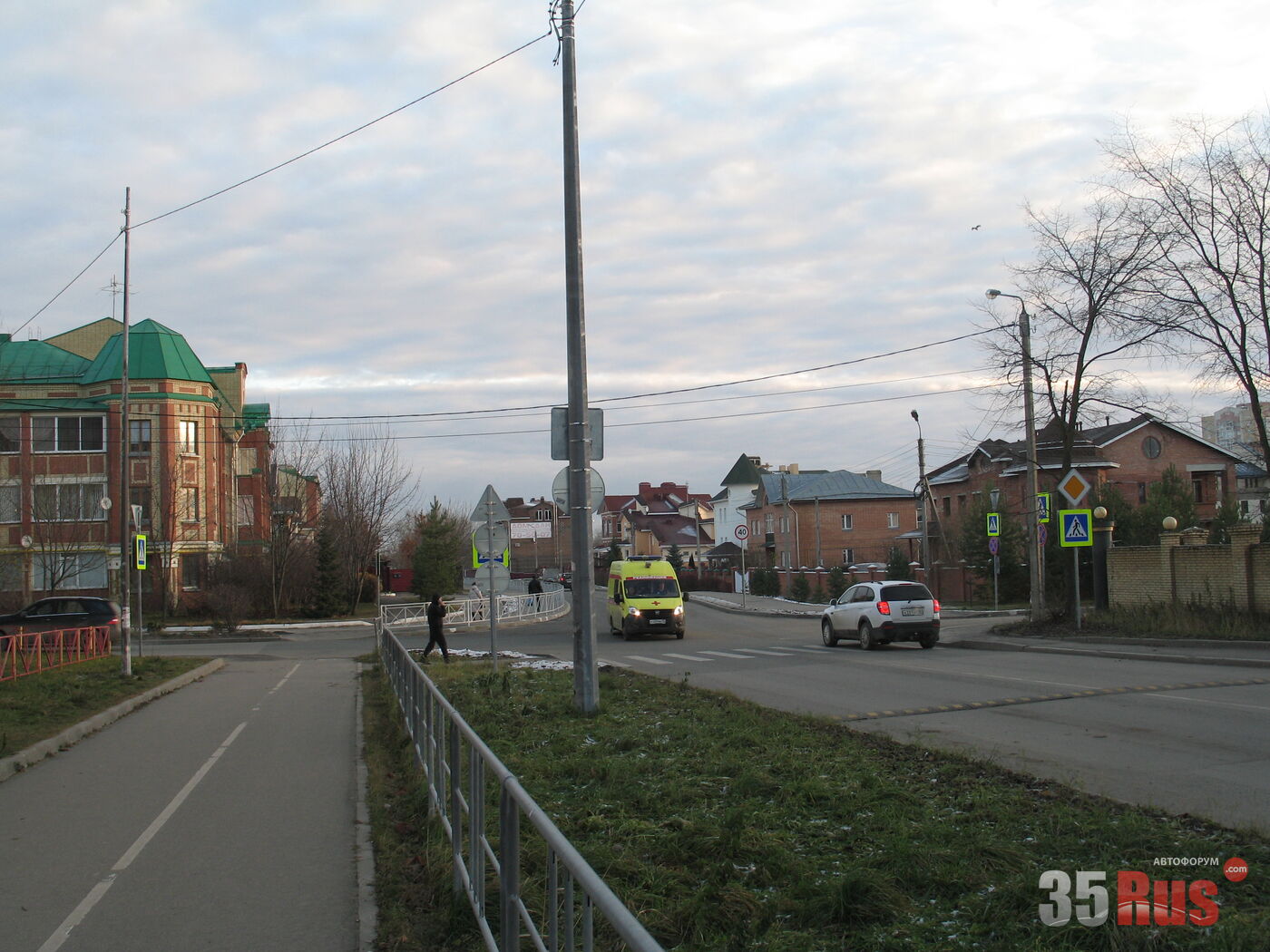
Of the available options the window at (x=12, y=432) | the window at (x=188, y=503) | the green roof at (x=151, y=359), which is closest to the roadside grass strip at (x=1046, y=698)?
the window at (x=188, y=503)

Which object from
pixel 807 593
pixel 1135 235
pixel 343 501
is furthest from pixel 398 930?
pixel 807 593

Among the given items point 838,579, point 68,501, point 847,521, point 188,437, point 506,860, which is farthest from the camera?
point 847,521

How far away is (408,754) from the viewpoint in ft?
34.4

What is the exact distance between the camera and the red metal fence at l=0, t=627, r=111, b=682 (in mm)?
20266

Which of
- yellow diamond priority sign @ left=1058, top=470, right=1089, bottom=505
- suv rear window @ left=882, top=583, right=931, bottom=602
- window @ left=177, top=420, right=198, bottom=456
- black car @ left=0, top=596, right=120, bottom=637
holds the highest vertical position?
window @ left=177, top=420, right=198, bottom=456

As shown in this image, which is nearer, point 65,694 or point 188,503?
point 65,694

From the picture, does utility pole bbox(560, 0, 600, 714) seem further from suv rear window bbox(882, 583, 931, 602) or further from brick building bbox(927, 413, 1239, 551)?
brick building bbox(927, 413, 1239, 551)

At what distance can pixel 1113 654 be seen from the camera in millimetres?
20578

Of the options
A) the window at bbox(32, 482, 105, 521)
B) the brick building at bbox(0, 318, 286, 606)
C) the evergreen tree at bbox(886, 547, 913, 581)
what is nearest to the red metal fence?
the brick building at bbox(0, 318, 286, 606)

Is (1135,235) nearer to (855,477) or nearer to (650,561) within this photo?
(650,561)

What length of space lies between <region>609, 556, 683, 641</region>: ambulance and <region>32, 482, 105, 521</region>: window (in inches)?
899

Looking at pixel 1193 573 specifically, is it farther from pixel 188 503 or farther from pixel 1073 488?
pixel 188 503

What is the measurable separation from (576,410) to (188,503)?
3891 centimetres

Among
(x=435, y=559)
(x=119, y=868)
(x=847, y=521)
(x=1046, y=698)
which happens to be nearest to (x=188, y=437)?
(x=435, y=559)
